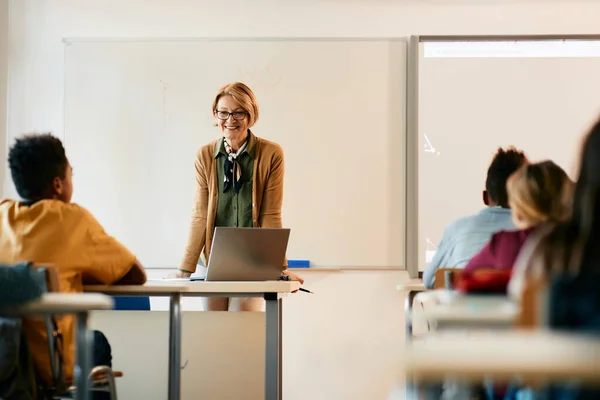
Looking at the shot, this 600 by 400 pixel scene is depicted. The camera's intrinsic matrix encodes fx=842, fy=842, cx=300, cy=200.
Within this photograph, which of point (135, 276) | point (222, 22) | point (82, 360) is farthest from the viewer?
point (222, 22)

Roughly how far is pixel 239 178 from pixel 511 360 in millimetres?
2947

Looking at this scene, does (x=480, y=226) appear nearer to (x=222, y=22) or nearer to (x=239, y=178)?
(x=239, y=178)

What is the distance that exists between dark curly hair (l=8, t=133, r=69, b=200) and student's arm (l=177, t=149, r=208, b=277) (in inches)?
36.7

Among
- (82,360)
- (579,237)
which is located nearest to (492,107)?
(82,360)

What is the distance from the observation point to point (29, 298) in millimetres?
1947

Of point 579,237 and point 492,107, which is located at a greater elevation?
point 492,107

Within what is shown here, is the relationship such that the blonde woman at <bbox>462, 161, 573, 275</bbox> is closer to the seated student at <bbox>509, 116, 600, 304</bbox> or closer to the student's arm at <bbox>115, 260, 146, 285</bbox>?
the seated student at <bbox>509, 116, 600, 304</bbox>

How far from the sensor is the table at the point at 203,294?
2779 mm

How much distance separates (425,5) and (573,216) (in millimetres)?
3729

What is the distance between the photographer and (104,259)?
273 cm

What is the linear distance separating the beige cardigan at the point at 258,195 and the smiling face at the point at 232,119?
102 mm

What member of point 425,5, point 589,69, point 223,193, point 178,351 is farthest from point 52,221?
point 589,69

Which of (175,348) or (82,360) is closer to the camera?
(82,360)

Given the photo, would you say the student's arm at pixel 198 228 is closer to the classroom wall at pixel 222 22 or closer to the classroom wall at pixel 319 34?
the classroom wall at pixel 319 34
